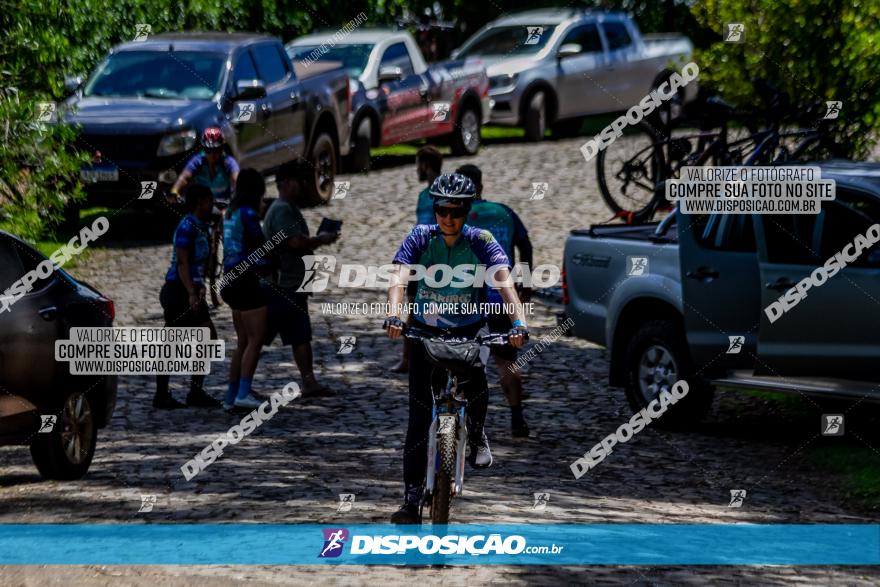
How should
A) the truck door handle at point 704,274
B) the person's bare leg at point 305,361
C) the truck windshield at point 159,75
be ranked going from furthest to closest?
1. the truck windshield at point 159,75
2. the person's bare leg at point 305,361
3. the truck door handle at point 704,274

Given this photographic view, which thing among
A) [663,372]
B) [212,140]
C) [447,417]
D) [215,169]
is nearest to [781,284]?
[663,372]

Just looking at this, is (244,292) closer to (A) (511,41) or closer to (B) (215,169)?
(B) (215,169)

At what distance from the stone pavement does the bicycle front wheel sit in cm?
395

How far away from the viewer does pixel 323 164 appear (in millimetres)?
22781

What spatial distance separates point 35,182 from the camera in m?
15.4

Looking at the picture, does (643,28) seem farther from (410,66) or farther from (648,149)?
(648,149)

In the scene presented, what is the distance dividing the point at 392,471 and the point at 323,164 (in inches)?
487

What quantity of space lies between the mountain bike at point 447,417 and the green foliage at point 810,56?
6.68 metres

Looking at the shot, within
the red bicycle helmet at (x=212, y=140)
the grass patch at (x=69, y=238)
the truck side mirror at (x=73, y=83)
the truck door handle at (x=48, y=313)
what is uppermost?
the truck side mirror at (x=73, y=83)

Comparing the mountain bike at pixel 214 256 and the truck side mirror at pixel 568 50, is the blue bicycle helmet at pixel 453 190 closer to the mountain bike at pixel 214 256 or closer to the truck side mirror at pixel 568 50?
the mountain bike at pixel 214 256

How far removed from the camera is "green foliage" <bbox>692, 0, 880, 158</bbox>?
1430cm

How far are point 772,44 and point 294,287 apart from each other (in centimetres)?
549

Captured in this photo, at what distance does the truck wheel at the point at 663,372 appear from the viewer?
12.1 meters

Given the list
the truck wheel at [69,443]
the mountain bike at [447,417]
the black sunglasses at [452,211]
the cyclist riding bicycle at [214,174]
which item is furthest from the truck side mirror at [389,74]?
the mountain bike at [447,417]
